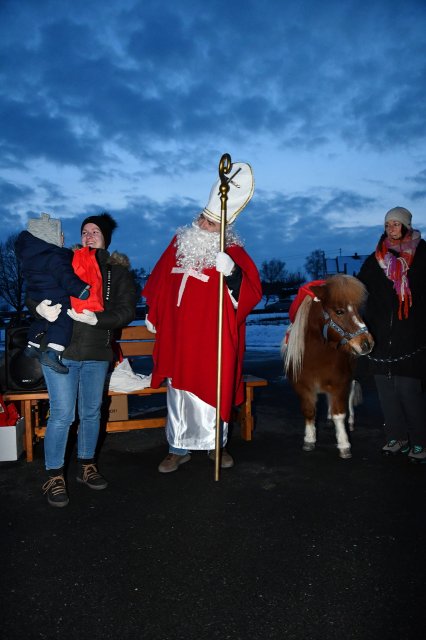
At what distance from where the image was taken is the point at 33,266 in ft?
10.6

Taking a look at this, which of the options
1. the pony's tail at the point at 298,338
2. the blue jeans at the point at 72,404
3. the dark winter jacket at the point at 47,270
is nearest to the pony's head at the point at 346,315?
the pony's tail at the point at 298,338

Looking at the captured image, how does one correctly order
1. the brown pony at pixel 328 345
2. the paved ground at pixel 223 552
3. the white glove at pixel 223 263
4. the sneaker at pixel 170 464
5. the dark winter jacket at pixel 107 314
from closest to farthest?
the paved ground at pixel 223 552
the dark winter jacket at pixel 107 314
the white glove at pixel 223 263
the brown pony at pixel 328 345
the sneaker at pixel 170 464

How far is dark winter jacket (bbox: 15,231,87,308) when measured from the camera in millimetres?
3211

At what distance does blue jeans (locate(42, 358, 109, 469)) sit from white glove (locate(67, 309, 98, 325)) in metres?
0.34

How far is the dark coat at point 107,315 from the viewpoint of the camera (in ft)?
11.2

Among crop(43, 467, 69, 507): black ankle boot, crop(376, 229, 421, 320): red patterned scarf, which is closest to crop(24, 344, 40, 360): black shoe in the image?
crop(43, 467, 69, 507): black ankle boot

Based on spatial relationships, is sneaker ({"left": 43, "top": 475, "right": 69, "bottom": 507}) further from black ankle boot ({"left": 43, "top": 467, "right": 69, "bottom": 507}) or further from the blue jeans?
the blue jeans

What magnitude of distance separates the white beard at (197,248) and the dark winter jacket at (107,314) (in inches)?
20.2

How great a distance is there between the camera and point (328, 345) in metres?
4.27

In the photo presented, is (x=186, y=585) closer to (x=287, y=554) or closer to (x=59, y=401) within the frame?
(x=287, y=554)

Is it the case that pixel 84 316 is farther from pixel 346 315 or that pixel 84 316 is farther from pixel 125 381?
pixel 346 315

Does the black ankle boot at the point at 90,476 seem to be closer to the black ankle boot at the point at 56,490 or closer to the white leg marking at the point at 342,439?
the black ankle boot at the point at 56,490

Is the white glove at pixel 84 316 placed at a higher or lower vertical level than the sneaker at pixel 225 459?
higher

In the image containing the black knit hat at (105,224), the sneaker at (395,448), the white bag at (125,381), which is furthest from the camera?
the white bag at (125,381)
